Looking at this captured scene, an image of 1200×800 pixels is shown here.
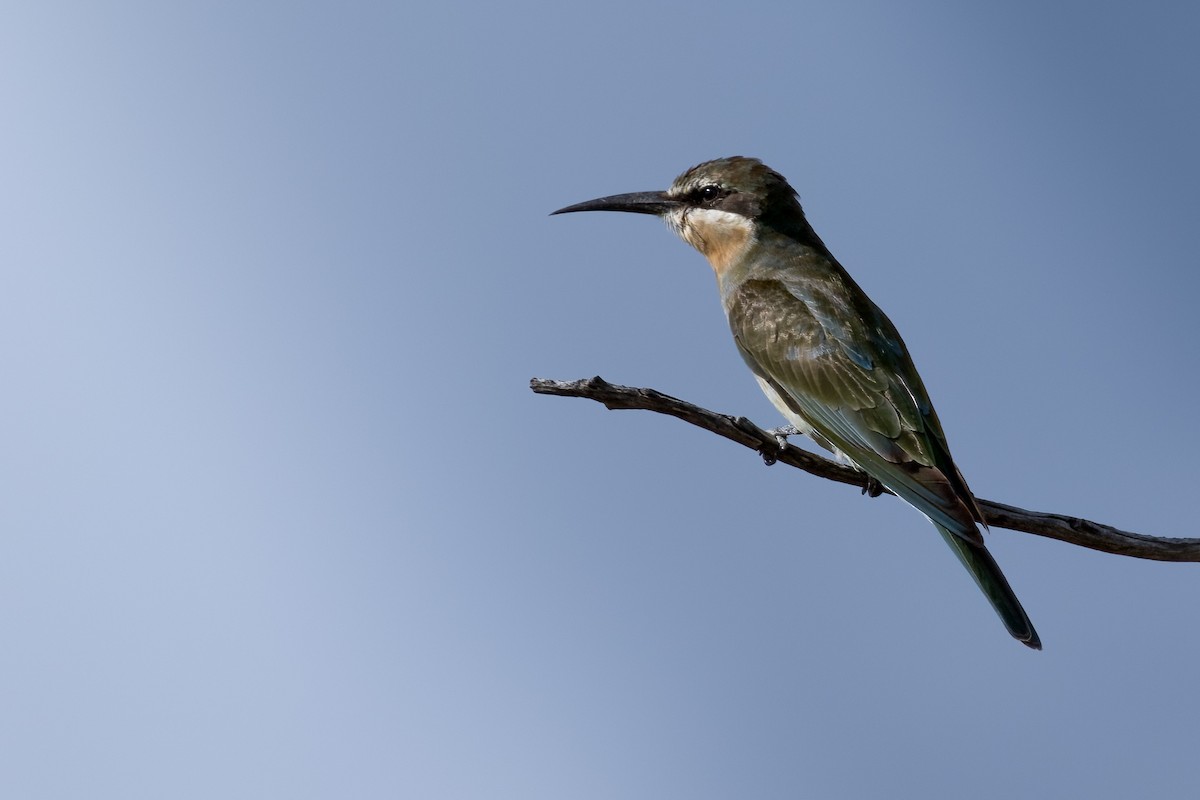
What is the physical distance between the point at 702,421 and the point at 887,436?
0.60 metres

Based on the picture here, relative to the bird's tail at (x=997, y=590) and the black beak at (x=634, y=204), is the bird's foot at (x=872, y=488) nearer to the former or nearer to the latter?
the bird's tail at (x=997, y=590)

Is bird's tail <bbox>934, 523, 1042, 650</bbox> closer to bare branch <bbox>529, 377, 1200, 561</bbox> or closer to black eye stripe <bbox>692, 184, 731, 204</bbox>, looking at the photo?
bare branch <bbox>529, 377, 1200, 561</bbox>

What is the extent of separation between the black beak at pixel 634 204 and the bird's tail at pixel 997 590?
1589mm

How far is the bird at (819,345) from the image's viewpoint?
2545 mm

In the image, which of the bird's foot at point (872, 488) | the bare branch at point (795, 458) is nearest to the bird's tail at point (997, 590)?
the bare branch at point (795, 458)

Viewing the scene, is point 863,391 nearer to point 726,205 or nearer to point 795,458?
point 795,458

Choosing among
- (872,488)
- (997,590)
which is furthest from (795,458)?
(997,590)

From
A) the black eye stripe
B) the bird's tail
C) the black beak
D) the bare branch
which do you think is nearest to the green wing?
the bird's tail

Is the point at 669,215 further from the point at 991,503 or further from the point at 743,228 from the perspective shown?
the point at 991,503

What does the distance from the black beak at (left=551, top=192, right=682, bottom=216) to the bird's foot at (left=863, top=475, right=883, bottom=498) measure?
1232 mm

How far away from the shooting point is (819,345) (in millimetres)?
2963

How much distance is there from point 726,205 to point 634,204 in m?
0.35

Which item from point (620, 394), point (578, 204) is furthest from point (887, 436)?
point (578, 204)

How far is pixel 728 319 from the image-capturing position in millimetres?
3289
